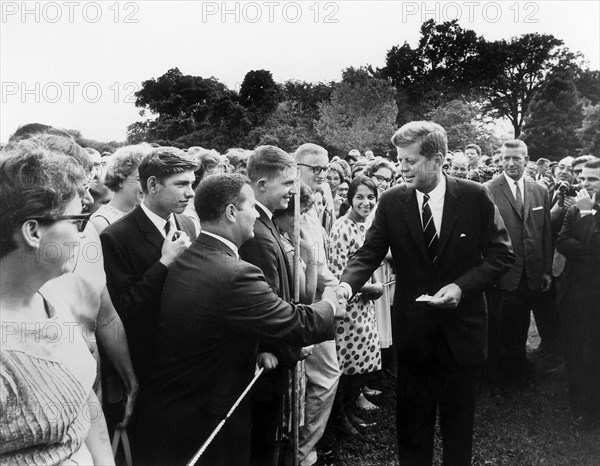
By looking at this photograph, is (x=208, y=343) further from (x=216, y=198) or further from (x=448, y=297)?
(x=448, y=297)

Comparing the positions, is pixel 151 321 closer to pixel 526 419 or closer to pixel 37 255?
pixel 37 255

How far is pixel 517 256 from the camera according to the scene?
6.07 meters

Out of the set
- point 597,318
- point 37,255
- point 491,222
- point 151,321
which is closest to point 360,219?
point 491,222

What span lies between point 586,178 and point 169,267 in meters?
4.25

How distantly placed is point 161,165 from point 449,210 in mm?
1902

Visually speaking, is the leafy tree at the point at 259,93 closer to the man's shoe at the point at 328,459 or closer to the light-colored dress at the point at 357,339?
the light-colored dress at the point at 357,339

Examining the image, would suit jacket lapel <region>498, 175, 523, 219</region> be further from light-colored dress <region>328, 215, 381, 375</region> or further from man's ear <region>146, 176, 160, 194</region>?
man's ear <region>146, 176, 160, 194</region>

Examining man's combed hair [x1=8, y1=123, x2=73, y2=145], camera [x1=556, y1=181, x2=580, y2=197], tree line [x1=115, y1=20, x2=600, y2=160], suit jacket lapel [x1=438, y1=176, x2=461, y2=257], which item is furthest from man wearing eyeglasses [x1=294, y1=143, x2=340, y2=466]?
tree line [x1=115, y1=20, x2=600, y2=160]

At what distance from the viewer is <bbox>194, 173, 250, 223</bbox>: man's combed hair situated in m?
2.80

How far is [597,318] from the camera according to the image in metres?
5.25

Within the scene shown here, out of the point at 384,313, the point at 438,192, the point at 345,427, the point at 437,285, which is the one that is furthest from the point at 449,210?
the point at 345,427

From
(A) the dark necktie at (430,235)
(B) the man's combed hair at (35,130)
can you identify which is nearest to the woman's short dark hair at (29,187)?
(B) the man's combed hair at (35,130)

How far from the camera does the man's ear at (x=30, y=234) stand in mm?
1644

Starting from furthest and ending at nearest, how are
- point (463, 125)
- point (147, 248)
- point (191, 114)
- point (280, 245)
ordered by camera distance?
point (463, 125), point (191, 114), point (280, 245), point (147, 248)
